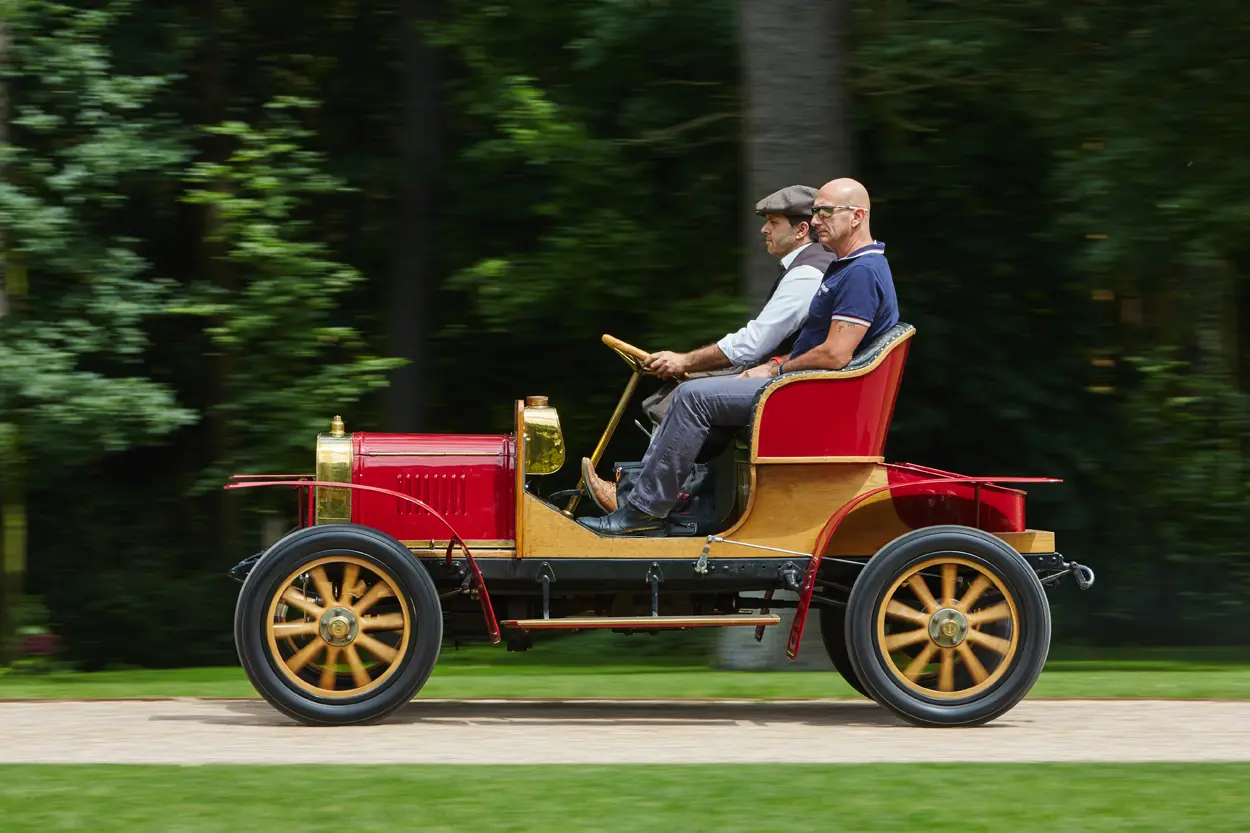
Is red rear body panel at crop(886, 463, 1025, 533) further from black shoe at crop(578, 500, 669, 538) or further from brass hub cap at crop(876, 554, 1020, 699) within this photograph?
black shoe at crop(578, 500, 669, 538)

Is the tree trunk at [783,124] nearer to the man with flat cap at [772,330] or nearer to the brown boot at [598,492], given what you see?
the man with flat cap at [772,330]

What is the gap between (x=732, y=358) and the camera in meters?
7.72

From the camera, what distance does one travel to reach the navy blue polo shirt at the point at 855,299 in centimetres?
740

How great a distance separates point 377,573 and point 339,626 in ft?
0.81

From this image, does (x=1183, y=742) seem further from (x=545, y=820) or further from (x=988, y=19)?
(x=988, y=19)

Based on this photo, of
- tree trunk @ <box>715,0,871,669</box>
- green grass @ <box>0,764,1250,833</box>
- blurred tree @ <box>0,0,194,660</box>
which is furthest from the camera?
blurred tree @ <box>0,0,194,660</box>

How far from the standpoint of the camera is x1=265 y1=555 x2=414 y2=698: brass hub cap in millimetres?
7230

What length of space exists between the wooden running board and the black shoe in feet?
1.12

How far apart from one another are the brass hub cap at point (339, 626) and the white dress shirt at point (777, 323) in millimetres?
1839

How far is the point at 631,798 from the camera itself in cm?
554

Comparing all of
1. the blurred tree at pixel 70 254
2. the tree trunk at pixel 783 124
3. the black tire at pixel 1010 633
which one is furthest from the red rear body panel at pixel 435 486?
the blurred tree at pixel 70 254

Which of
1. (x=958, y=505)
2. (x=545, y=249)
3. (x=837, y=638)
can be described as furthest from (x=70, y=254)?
(x=958, y=505)

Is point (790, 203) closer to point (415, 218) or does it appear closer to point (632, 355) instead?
point (632, 355)

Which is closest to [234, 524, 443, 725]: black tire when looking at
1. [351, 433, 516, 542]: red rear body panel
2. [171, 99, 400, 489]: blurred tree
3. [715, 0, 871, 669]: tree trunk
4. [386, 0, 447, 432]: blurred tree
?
[351, 433, 516, 542]: red rear body panel
